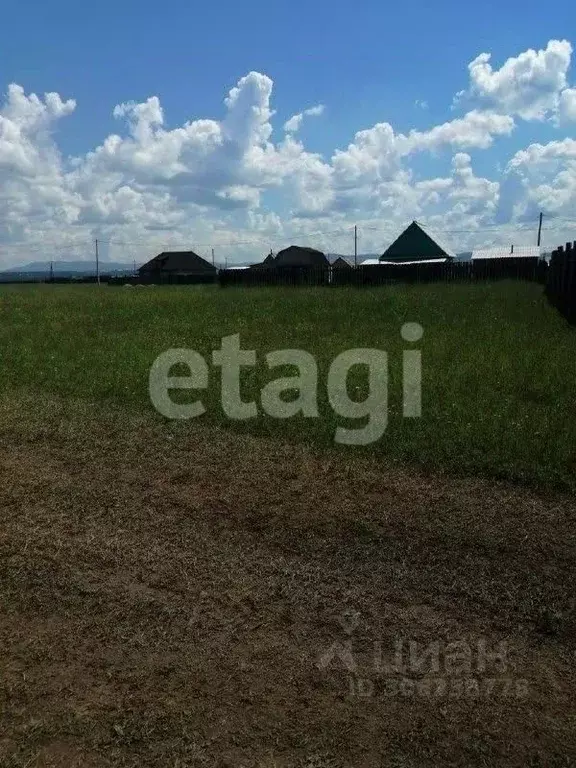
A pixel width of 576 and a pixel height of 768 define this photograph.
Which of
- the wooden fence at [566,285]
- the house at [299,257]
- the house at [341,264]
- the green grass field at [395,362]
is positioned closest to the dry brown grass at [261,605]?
the green grass field at [395,362]

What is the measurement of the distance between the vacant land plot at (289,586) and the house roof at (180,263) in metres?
63.0

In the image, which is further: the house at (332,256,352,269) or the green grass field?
the house at (332,256,352,269)

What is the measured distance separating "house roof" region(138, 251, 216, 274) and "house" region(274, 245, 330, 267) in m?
10.2

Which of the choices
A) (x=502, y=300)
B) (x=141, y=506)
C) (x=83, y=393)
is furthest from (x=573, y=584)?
(x=502, y=300)

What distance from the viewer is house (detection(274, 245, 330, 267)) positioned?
59469 mm

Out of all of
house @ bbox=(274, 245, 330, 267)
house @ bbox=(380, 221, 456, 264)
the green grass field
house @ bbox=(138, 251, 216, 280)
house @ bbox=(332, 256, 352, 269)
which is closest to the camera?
the green grass field

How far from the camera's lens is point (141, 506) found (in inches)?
171

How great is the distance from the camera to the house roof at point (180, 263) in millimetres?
67812

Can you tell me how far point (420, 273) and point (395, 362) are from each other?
20140 mm

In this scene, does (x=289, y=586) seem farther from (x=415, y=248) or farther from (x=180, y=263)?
(x=180, y=263)

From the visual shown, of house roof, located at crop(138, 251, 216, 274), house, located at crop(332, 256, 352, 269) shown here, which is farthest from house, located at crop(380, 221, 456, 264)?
house roof, located at crop(138, 251, 216, 274)

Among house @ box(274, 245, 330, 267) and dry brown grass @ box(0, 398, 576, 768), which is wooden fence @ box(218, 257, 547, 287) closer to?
dry brown grass @ box(0, 398, 576, 768)

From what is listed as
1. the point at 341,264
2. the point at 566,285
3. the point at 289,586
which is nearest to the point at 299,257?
the point at 341,264

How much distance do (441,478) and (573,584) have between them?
1.38 m
